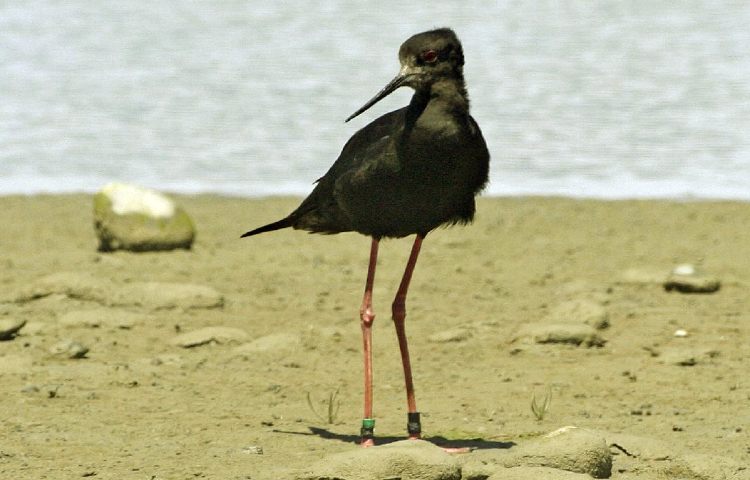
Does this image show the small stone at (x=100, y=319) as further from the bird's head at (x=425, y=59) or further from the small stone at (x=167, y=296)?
the bird's head at (x=425, y=59)

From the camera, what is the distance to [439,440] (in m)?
6.46

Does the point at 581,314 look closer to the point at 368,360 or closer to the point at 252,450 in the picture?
the point at 368,360

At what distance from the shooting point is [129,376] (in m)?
7.48

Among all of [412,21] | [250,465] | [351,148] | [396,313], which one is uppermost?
[412,21]

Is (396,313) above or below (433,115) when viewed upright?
below

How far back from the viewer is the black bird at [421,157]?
6.11 m

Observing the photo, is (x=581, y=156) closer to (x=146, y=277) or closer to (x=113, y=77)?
(x=146, y=277)

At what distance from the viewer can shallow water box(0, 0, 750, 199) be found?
1452 cm

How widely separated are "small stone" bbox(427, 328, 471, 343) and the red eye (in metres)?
2.76

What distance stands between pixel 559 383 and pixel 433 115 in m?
2.10

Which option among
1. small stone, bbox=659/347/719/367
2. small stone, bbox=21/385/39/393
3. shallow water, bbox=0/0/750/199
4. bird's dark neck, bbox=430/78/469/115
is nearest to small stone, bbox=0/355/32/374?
small stone, bbox=21/385/39/393

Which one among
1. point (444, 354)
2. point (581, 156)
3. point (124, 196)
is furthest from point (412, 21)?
point (444, 354)

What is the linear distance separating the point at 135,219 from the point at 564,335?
385 cm

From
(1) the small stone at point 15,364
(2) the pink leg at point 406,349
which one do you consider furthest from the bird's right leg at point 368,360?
(1) the small stone at point 15,364
